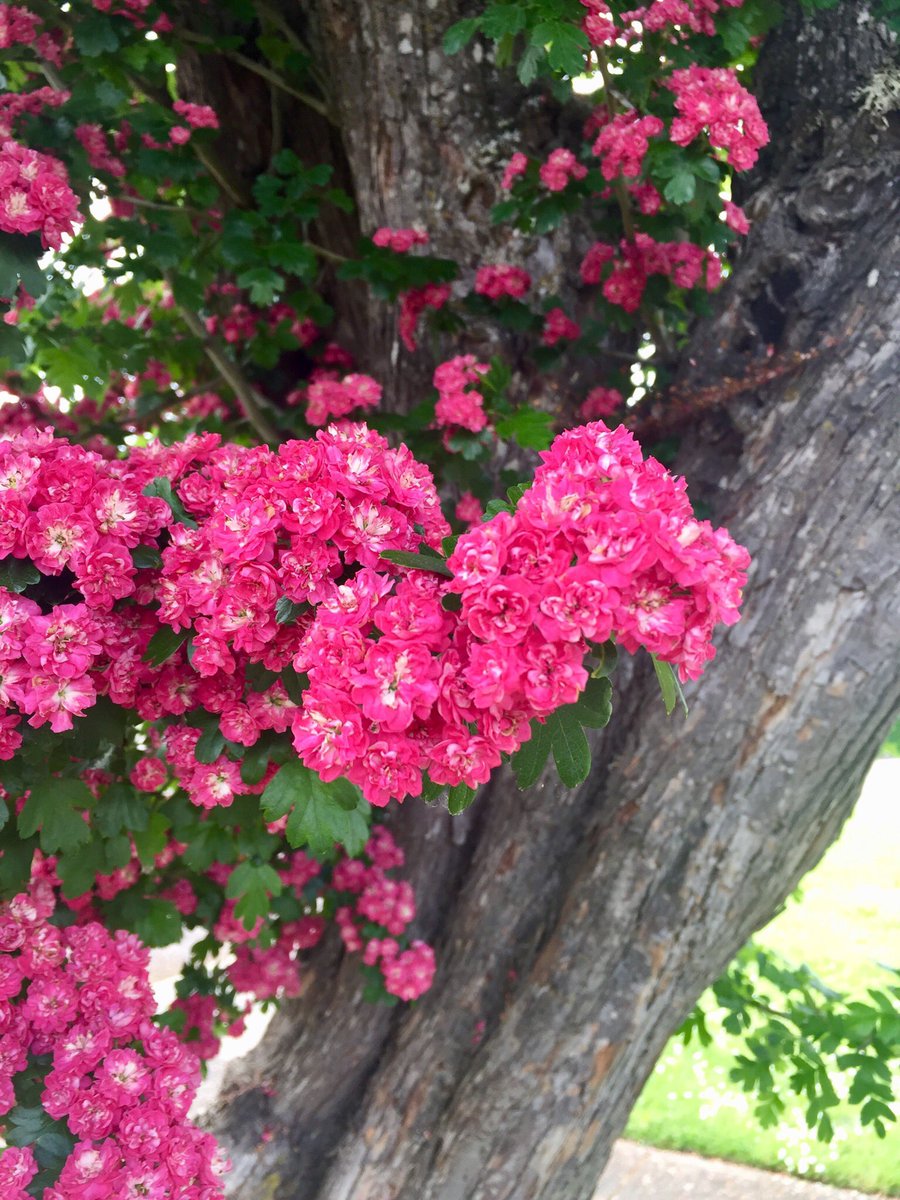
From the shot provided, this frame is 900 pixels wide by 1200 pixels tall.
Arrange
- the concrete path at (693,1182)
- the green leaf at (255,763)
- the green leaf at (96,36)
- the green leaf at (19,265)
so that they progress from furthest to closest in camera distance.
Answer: the concrete path at (693,1182) < the green leaf at (96,36) < the green leaf at (19,265) < the green leaf at (255,763)

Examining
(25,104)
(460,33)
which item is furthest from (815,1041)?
(25,104)

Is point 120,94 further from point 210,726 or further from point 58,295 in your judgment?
point 210,726

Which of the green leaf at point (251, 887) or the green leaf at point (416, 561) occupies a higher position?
the green leaf at point (416, 561)

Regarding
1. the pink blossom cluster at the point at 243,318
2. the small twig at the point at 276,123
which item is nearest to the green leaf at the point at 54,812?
the pink blossom cluster at the point at 243,318

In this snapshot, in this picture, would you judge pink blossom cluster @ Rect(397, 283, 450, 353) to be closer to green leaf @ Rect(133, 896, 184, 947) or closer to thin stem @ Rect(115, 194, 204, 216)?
thin stem @ Rect(115, 194, 204, 216)

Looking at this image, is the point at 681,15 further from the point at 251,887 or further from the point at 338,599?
the point at 251,887

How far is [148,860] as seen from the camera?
236 centimetres

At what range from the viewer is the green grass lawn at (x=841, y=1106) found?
4.17 metres

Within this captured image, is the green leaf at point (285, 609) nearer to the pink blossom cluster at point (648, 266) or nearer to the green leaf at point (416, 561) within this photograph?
the green leaf at point (416, 561)

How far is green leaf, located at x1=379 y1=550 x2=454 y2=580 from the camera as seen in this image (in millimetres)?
1070

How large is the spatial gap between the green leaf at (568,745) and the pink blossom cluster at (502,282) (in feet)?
5.85

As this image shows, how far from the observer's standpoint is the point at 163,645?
1.30m

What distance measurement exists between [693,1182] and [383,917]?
2.48 m

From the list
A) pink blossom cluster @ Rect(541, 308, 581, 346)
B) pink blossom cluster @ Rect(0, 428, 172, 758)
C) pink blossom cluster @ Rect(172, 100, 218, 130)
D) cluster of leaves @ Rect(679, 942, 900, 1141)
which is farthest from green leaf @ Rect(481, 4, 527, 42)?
cluster of leaves @ Rect(679, 942, 900, 1141)
